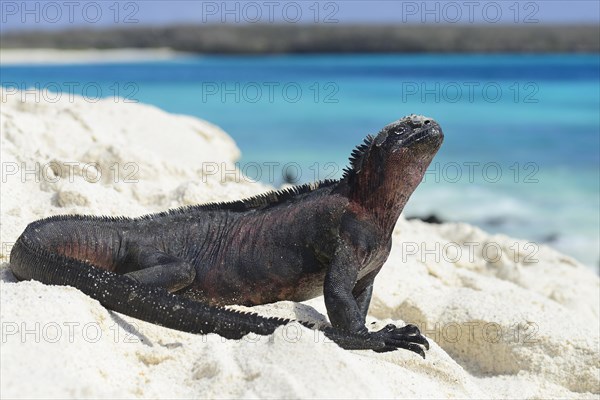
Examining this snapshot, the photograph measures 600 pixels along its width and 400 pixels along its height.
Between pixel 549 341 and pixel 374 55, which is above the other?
pixel 549 341

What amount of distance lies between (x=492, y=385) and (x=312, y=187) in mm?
1383

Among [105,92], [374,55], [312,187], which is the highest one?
[312,187]

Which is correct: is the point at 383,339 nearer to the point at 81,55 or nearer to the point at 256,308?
the point at 256,308

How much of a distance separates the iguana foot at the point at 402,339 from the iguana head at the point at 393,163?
64cm

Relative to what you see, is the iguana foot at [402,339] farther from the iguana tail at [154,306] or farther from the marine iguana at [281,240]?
the iguana tail at [154,306]

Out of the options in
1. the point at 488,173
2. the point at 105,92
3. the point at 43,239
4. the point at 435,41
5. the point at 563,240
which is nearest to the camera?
the point at 43,239

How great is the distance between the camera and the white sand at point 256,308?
3.30m

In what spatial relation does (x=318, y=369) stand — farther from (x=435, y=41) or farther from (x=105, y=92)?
(x=435, y=41)

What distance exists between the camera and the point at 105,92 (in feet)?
86.0

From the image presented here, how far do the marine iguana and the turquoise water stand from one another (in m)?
6.50

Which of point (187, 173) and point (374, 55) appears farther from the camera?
point (374, 55)

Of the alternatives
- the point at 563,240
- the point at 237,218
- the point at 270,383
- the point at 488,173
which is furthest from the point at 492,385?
the point at 488,173

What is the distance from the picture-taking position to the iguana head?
4418 millimetres

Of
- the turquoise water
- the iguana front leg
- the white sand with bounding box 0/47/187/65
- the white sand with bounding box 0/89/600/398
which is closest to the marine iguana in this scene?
the iguana front leg
